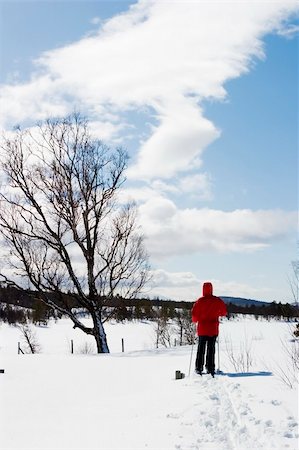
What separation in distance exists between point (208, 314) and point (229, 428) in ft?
16.4

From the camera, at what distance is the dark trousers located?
964cm

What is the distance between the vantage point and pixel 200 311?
10.1 metres

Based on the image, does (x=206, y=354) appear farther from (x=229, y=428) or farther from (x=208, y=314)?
(x=229, y=428)

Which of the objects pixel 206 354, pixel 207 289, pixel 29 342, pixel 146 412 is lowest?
pixel 29 342

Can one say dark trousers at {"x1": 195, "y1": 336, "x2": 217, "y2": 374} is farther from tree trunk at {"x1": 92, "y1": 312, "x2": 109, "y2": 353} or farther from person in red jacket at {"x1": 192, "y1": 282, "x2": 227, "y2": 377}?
tree trunk at {"x1": 92, "y1": 312, "x2": 109, "y2": 353}

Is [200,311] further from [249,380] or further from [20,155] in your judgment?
[20,155]

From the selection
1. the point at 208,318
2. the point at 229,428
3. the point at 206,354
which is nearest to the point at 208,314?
the point at 208,318

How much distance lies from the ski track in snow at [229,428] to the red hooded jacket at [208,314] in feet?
→ 11.0

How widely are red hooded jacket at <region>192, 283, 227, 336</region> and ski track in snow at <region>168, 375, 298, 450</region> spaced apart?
3349 mm

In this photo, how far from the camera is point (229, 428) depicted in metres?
5.14

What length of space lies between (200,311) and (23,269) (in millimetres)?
10984

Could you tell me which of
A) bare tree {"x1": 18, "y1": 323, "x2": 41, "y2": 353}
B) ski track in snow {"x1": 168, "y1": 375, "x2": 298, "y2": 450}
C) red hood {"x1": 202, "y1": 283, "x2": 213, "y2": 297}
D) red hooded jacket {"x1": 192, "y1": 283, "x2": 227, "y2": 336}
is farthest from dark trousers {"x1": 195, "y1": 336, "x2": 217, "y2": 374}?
bare tree {"x1": 18, "y1": 323, "x2": 41, "y2": 353}

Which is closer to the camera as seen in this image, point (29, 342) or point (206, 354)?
point (206, 354)

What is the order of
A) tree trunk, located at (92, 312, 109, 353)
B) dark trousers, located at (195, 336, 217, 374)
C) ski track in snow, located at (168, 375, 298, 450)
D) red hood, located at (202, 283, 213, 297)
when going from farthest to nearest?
tree trunk, located at (92, 312, 109, 353), red hood, located at (202, 283, 213, 297), dark trousers, located at (195, 336, 217, 374), ski track in snow, located at (168, 375, 298, 450)
